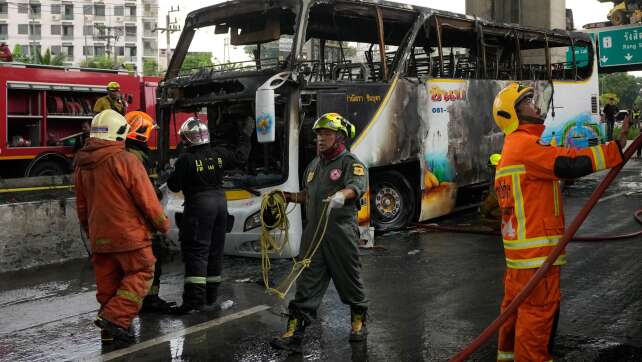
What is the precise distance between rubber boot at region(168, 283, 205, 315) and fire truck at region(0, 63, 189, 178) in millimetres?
9497

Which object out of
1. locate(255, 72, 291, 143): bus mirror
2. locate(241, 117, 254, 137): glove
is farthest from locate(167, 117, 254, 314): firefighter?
locate(241, 117, 254, 137): glove

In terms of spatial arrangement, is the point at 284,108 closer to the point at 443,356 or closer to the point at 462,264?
the point at 462,264

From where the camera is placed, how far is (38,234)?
8594 mm

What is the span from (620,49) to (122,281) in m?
20.5

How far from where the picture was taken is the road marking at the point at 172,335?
4957mm

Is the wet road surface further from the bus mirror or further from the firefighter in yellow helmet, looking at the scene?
the bus mirror

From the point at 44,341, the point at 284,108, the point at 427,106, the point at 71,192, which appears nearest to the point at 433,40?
the point at 427,106

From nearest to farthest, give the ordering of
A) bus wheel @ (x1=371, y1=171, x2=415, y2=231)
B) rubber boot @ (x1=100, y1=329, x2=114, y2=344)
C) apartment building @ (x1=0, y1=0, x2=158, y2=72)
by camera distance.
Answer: rubber boot @ (x1=100, y1=329, x2=114, y2=344) → bus wheel @ (x1=371, y1=171, x2=415, y2=231) → apartment building @ (x1=0, y1=0, x2=158, y2=72)

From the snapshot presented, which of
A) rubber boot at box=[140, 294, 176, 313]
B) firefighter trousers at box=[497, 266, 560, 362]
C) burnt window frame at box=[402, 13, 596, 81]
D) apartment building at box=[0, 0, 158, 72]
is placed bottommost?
rubber boot at box=[140, 294, 176, 313]

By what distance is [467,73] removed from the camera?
Result: 1167 centimetres

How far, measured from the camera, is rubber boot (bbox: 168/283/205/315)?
601 cm

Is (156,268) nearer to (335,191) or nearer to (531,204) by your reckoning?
(335,191)

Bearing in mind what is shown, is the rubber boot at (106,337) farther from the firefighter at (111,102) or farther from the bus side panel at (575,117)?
the bus side panel at (575,117)

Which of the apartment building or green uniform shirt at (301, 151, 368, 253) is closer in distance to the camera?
green uniform shirt at (301, 151, 368, 253)
